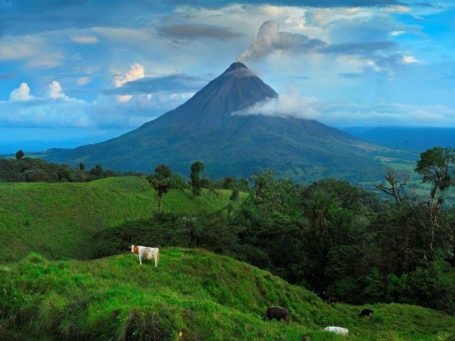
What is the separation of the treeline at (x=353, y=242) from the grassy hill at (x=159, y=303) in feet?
37.6

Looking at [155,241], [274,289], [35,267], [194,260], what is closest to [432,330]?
[274,289]

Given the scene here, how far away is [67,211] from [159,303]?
54.4m

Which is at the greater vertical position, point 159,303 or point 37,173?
point 37,173

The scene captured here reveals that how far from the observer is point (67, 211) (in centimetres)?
6109

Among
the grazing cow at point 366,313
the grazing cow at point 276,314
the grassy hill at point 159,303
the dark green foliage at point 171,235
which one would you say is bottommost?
the grazing cow at point 366,313

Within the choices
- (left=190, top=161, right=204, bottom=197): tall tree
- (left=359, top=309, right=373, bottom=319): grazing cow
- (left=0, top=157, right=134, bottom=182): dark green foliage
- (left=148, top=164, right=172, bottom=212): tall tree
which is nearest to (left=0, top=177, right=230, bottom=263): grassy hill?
(left=190, top=161, right=204, bottom=197): tall tree

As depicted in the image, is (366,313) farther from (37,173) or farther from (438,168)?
(37,173)

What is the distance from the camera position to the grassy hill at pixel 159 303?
32.6ft

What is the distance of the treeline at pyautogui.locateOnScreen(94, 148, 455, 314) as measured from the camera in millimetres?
34750

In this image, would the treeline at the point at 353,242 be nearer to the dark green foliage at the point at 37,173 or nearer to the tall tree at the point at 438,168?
the tall tree at the point at 438,168

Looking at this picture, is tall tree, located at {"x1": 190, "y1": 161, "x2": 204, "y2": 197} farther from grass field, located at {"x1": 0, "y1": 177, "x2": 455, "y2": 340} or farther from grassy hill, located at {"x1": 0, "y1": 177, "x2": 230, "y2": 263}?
grass field, located at {"x1": 0, "y1": 177, "x2": 455, "y2": 340}

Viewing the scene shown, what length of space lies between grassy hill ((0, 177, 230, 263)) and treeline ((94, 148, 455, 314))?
557 cm

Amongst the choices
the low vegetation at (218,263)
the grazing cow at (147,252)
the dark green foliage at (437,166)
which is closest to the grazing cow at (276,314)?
the low vegetation at (218,263)

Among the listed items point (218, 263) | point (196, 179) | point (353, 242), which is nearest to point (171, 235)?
point (353, 242)
